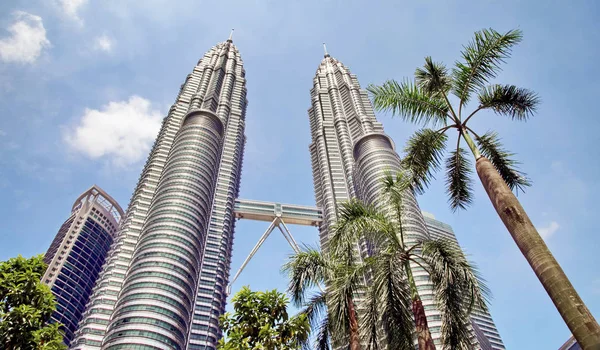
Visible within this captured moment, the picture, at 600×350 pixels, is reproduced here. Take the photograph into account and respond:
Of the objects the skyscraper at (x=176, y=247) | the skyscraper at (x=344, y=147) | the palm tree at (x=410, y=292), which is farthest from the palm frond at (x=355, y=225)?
the skyscraper at (x=344, y=147)

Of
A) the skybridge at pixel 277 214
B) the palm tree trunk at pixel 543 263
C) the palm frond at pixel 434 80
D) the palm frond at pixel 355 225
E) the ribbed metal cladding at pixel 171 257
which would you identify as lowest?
the palm tree trunk at pixel 543 263

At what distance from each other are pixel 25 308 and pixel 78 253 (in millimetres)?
167785

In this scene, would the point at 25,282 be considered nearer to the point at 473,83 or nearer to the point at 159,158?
the point at 473,83

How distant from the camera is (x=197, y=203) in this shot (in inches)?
4424

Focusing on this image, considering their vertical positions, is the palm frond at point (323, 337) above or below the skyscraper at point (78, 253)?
below

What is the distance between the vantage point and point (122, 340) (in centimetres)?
7788

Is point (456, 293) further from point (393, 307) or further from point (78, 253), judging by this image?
point (78, 253)

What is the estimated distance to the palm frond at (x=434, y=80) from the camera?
16094 mm

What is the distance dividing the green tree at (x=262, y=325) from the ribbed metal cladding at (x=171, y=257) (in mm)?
71414

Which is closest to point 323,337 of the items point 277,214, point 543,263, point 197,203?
point 543,263

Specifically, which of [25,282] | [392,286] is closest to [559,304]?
[392,286]

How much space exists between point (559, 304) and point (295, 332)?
34.4ft

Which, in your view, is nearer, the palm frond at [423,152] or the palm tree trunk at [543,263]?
the palm tree trunk at [543,263]

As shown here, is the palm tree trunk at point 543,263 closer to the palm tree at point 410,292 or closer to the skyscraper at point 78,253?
the palm tree at point 410,292
